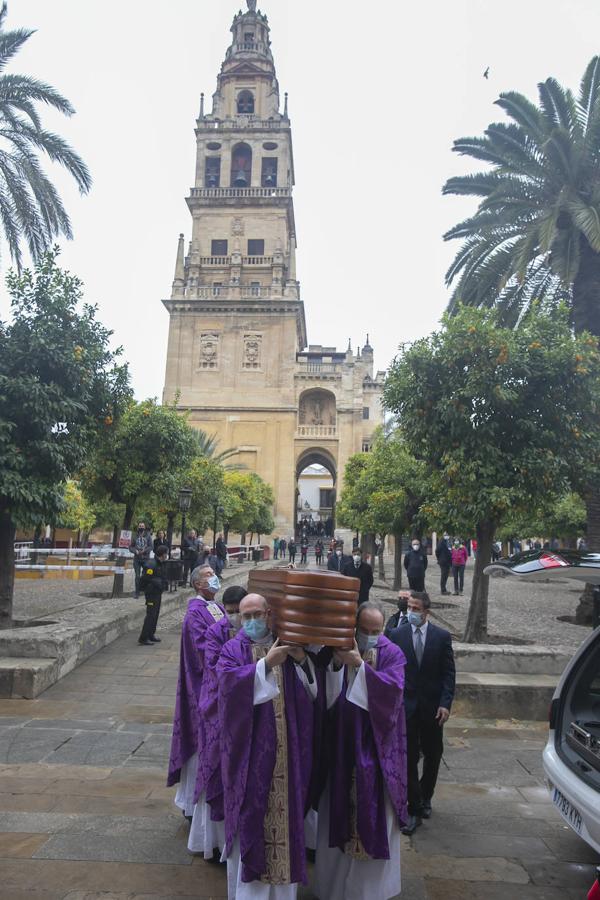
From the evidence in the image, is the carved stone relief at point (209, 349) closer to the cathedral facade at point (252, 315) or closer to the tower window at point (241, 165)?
the cathedral facade at point (252, 315)

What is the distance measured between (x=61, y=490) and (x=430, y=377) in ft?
18.0

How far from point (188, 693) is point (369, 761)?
1.46 meters

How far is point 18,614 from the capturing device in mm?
11281

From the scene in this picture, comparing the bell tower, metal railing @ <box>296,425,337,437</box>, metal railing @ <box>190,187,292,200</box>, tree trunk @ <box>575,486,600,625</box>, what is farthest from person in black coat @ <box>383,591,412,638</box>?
metal railing @ <box>190,187,292,200</box>

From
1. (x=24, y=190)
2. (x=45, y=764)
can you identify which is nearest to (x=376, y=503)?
(x=24, y=190)

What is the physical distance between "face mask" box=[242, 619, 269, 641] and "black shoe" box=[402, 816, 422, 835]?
1.72 meters

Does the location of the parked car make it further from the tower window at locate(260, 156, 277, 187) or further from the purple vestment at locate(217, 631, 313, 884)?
the tower window at locate(260, 156, 277, 187)

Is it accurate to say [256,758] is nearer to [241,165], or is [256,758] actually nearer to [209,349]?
[209,349]

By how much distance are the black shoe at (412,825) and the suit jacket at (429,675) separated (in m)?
0.59

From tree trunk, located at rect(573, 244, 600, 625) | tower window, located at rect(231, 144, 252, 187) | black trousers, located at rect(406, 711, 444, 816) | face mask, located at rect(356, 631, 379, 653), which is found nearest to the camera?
face mask, located at rect(356, 631, 379, 653)

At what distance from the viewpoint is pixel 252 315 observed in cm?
4934

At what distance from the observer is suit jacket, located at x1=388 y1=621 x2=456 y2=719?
4.39 meters

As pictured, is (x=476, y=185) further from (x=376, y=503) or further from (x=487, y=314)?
(x=376, y=503)

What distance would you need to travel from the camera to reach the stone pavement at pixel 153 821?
3.29m
